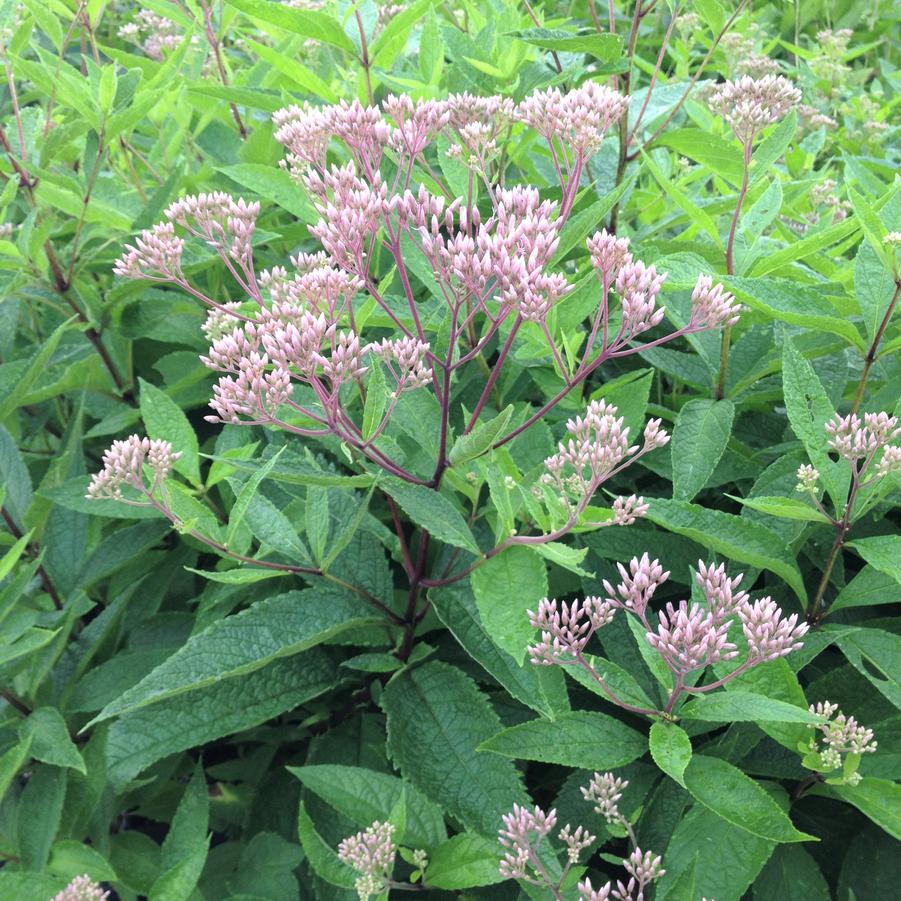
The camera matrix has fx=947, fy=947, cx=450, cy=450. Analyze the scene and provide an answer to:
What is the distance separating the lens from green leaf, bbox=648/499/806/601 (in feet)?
5.19

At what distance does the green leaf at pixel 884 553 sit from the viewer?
1.52m

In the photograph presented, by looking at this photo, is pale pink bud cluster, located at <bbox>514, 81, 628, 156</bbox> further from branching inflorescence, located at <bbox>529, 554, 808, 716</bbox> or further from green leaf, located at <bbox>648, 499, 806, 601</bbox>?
branching inflorescence, located at <bbox>529, 554, 808, 716</bbox>

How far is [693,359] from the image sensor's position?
2076mm

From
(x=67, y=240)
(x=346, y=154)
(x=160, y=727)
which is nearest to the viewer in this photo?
(x=160, y=727)

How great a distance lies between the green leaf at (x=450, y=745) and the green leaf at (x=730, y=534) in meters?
0.49

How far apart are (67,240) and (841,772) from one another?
2.67 metres

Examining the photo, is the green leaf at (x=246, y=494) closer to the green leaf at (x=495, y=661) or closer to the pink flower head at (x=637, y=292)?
the green leaf at (x=495, y=661)

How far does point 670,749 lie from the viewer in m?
1.40

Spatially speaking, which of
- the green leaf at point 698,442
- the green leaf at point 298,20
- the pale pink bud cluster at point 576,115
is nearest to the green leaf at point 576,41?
the pale pink bud cluster at point 576,115

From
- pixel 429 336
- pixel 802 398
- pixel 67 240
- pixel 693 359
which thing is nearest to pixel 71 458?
pixel 429 336

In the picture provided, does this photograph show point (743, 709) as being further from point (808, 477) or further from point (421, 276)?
point (421, 276)

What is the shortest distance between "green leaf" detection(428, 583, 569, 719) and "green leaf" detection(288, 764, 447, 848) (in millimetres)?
279

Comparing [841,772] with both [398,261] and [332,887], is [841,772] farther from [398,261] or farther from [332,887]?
[398,261]

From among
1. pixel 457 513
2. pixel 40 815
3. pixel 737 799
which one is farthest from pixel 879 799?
pixel 40 815
